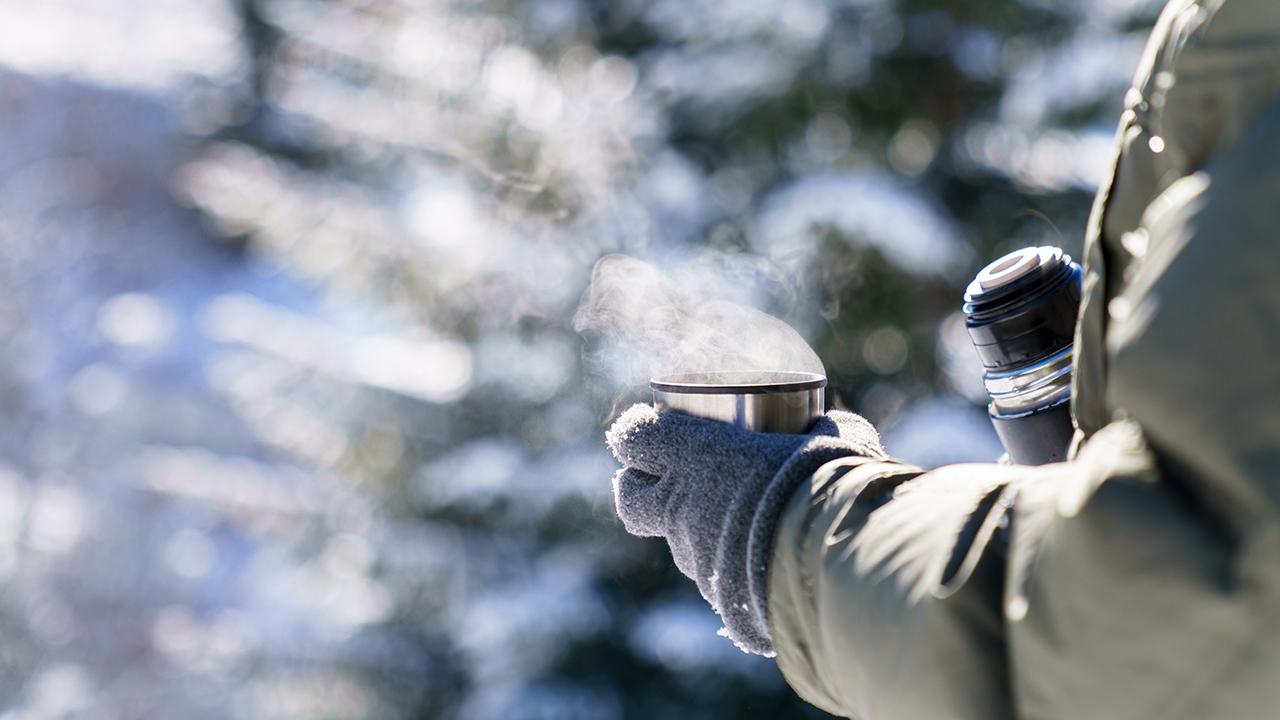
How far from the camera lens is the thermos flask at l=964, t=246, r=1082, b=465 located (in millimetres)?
896

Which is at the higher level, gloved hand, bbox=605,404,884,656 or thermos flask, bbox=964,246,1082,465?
thermos flask, bbox=964,246,1082,465

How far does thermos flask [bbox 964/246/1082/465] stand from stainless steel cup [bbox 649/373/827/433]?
0.17 meters

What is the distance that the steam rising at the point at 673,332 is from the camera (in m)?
1.56

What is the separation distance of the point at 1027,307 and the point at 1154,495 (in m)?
0.39

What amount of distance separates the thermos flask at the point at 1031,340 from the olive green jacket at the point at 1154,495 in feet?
0.73

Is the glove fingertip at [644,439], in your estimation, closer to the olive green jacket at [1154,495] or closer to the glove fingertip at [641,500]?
the glove fingertip at [641,500]

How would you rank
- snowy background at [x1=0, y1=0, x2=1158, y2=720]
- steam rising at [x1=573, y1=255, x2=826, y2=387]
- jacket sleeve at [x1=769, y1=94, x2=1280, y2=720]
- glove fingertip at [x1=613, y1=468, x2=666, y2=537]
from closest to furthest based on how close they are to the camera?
1. jacket sleeve at [x1=769, y1=94, x2=1280, y2=720]
2. glove fingertip at [x1=613, y1=468, x2=666, y2=537]
3. steam rising at [x1=573, y1=255, x2=826, y2=387]
4. snowy background at [x1=0, y1=0, x2=1158, y2=720]

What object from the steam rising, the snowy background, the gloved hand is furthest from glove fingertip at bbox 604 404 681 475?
the snowy background

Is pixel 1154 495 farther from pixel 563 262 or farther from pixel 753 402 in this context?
pixel 563 262

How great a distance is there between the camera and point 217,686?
4.38 metres

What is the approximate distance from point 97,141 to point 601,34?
6.65 metres

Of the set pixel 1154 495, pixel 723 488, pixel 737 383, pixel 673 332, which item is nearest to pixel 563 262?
pixel 673 332

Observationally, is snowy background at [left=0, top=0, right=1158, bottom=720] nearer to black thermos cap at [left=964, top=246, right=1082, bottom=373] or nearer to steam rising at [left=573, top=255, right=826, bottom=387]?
steam rising at [left=573, top=255, right=826, bottom=387]

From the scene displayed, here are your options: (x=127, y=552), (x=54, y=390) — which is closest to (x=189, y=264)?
(x=54, y=390)
